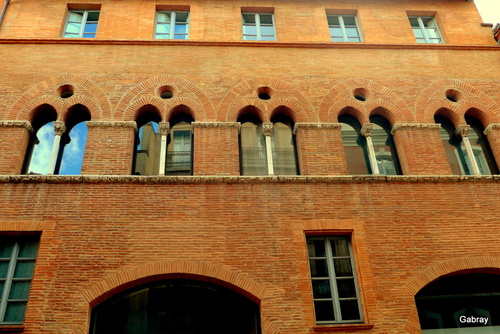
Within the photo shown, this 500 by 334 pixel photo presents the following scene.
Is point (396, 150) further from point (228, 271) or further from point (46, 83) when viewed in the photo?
point (46, 83)

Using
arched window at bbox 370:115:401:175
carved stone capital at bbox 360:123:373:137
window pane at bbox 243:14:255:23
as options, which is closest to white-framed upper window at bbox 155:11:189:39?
window pane at bbox 243:14:255:23

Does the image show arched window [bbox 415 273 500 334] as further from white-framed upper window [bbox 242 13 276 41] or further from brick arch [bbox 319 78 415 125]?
white-framed upper window [bbox 242 13 276 41]

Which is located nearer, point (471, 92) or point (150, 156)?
point (150, 156)

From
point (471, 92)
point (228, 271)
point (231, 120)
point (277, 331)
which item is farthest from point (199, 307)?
point (471, 92)

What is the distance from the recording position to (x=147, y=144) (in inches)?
366

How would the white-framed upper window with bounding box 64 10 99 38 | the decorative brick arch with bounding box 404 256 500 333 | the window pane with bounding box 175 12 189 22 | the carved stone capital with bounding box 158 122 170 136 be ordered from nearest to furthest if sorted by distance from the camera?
1. the decorative brick arch with bounding box 404 256 500 333
2. the carved stone capital with bounding box 158 122 170 136
3. the white-framed upper window with bounding box 64 10 99 38
4. the window pane with bounding box 175 12 189 22

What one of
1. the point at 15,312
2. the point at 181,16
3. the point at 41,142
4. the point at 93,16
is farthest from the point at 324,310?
the point at 93,16

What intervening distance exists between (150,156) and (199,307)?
3369 millimetres

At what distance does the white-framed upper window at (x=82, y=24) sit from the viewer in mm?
11012

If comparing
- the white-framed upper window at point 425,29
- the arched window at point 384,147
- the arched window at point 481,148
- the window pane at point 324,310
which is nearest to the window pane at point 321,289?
the window pane at point 324,310

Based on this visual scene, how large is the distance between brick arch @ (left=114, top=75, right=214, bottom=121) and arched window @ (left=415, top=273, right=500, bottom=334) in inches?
236

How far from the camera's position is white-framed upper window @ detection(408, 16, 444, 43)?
11.7 metres

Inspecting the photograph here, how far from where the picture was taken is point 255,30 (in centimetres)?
1149

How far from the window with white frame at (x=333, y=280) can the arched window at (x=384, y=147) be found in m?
2.20
